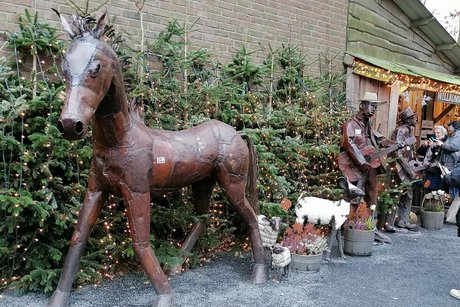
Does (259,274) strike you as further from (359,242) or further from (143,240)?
(359,242)

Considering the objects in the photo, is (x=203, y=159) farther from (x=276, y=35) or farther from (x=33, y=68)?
(x=276, y=35)

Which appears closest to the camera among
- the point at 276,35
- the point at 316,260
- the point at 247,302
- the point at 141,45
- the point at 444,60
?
the point at 247,302

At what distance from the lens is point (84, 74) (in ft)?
9.37

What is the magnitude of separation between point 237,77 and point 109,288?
3454mm

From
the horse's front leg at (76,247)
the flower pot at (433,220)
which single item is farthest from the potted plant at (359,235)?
the horse's front leg at (76,247)

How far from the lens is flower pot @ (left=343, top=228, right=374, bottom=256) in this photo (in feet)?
17.5

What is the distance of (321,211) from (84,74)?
319 cm

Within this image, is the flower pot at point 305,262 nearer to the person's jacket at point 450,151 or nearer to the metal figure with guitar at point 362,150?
the metal figure with guitar at point 362,150

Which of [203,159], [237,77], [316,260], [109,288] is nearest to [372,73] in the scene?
[237,77]

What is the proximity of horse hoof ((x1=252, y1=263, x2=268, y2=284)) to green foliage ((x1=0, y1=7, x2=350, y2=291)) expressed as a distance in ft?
2.46

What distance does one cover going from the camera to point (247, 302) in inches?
149

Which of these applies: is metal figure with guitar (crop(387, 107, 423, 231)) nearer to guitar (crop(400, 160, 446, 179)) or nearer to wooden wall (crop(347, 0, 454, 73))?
guitar (crop(400, 160, 446, 179))

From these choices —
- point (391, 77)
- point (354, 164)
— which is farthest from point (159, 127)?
point (391, 77)

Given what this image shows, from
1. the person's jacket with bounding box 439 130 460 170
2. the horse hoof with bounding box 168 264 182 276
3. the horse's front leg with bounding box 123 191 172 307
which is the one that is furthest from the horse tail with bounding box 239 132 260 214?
the person's jacket with bounding box 439 130 460 170
